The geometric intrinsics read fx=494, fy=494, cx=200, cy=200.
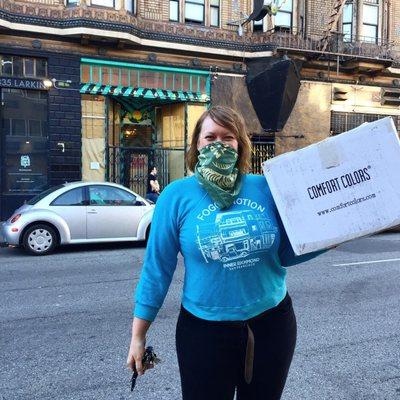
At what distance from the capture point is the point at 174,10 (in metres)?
17.2

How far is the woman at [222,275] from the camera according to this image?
2.05 m

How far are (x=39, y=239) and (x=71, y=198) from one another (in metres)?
1.06

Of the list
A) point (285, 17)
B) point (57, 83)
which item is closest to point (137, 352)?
point (57, 83)

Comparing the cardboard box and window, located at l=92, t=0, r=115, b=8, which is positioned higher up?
window, located at l=92, t=0, r=115, b=8

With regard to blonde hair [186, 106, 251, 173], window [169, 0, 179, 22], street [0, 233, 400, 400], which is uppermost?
window [169, 0, 179, 22]

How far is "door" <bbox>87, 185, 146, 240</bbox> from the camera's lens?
1043cm

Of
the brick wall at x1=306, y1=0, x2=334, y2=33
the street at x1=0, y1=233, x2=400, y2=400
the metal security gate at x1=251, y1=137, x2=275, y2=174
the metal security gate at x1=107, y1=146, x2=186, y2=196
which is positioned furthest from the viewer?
the brick wall at x1=306, y1=0, x2=334, y2=33

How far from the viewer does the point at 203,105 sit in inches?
695

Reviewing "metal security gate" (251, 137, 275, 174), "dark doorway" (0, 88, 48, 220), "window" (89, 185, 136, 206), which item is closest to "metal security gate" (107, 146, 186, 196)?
"dark doorway" (0, 88, 48, 220)

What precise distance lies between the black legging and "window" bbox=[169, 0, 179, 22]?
16.4m

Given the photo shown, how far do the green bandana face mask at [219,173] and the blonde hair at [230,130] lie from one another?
89 mm

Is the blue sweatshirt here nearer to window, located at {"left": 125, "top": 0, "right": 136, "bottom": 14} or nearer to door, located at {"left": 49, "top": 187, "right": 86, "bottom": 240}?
door, located at {"left": 49, "top": 187, "right": 86, "bottom": 240}

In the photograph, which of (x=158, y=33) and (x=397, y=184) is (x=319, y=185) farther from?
(x=158, y=33)

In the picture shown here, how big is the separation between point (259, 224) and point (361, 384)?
2.44 m
